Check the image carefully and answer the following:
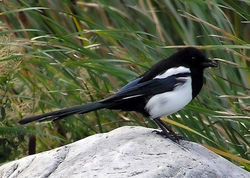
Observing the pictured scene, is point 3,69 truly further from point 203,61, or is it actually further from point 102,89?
point 203,61

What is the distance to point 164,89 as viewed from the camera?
379 centimetres

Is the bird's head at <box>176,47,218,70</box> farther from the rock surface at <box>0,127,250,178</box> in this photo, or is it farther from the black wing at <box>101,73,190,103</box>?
the rock surface at <box>0,127,250,178</box>

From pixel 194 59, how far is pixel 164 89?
0.21 meters

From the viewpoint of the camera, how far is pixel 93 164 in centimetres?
318

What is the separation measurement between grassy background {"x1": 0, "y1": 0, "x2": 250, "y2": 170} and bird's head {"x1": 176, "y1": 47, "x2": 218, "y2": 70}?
0.19ft

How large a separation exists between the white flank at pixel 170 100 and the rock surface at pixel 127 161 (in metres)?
0.16

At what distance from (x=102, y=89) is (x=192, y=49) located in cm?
80

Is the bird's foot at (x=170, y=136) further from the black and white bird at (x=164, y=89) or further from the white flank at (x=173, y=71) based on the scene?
the white flank at (x=173, y=71)

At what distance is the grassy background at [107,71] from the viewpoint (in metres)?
4.13

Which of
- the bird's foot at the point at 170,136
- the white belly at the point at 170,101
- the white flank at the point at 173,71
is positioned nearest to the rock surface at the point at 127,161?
the bird's foot at the point at 170,136

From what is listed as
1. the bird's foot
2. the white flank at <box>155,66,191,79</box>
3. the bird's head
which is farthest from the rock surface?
the bird's head

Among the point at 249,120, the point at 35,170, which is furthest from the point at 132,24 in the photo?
the point at 35,170

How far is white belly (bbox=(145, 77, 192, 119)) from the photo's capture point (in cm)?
369

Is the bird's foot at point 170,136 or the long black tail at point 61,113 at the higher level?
the long black tail at point 61,113
